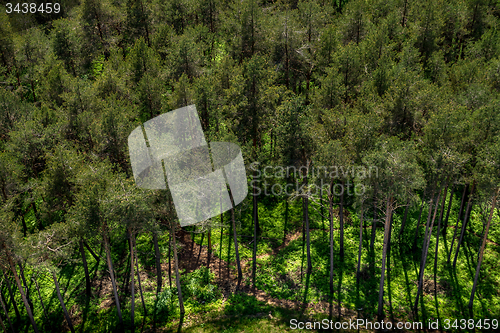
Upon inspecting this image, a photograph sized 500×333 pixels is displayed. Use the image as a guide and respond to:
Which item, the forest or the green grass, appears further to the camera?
the green grass

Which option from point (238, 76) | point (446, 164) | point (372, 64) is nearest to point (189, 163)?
point (238, 76)

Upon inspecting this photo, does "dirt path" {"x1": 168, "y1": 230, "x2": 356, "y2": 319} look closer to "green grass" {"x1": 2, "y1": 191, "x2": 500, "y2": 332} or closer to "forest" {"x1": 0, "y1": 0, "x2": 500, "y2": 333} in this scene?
"forest" {"x1": 0, "y1": 0, "x2": 500, "y2": 333}

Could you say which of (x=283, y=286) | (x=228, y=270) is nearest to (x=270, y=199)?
(x=228, y=270)

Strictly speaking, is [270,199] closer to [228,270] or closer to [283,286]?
[228,270]

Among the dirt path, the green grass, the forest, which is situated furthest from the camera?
the dirt path

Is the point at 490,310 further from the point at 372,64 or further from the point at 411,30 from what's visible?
the point at 411,30

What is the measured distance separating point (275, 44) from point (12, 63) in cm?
2971

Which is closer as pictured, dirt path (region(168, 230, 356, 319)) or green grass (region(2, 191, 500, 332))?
green grass (region(2, 191, 500, 332))

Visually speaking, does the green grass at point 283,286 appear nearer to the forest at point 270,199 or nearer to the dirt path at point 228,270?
the forest at point 270,199

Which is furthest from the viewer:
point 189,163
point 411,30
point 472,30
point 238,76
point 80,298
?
point 472,30

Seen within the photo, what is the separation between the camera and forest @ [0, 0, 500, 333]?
68.6 feet

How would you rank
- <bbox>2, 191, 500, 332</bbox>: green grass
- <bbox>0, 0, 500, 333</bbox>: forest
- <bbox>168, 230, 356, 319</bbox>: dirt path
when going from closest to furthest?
<bbox>0, 0, 500, 333</bbox>: forest → <bbox>2, 191, 500, 332</bbox>: green grass → <bbox>168, 230, 356, 319</bbox>: dirt path

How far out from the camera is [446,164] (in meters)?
20.6

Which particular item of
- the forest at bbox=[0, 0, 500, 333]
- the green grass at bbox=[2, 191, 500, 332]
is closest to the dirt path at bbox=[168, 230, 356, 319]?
the forest at bbox=[0, 0, 500, 333]
